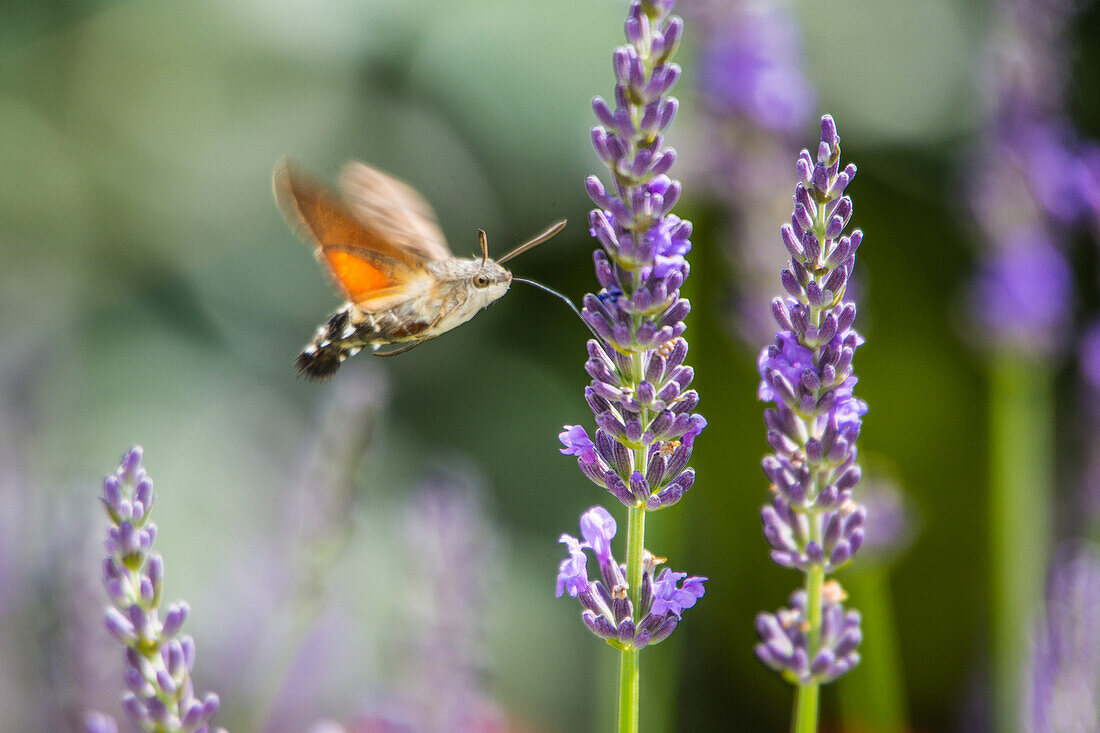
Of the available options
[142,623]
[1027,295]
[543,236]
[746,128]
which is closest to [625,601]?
[142,623]

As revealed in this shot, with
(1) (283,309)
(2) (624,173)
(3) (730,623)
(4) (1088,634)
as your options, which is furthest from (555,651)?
(2) (624,173)

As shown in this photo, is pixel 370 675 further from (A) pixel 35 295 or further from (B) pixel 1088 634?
(A) pixel 35 295

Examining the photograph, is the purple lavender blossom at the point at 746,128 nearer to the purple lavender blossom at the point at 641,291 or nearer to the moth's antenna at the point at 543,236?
the moth's antenna at the point at 543,236

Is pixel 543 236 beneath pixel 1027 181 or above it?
beneath

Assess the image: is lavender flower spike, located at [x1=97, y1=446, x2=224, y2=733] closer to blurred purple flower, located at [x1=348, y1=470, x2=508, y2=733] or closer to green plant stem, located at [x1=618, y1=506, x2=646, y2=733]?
green plant stem, located at [x1=618, y1=506, x2=646, y2=733]

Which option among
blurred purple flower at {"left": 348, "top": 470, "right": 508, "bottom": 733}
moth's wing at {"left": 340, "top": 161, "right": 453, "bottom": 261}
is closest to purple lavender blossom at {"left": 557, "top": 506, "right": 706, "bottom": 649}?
blurred purple flower at {"left": 348, "top": 470, "right": 508, "bottom": 733}

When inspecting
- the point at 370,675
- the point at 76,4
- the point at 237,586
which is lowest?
the point at 370,675

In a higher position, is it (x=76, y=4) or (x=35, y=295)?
(x=76, y=4)

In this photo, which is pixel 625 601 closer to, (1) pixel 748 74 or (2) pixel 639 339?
(2) pixel 639 339
